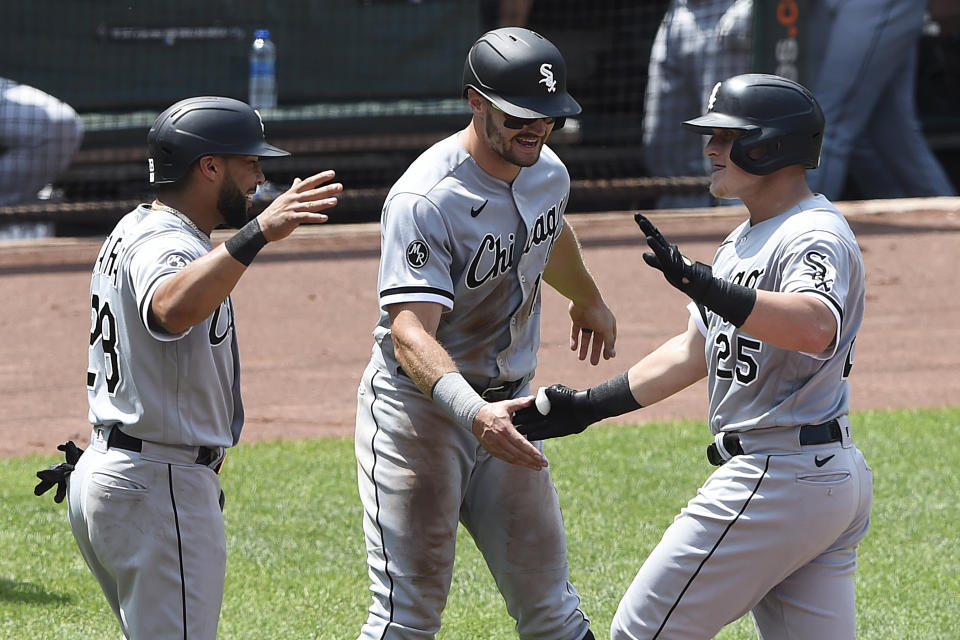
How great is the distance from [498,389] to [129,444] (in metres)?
1.06

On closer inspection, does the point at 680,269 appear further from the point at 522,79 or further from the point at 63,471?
the point at 63,471

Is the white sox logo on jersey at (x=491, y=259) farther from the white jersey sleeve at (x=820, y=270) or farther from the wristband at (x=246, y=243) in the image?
the white jersey sleeve at (x=820, y=270)

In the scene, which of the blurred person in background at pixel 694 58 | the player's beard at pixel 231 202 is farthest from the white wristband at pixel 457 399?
the blurred person in background at pixel 694 58

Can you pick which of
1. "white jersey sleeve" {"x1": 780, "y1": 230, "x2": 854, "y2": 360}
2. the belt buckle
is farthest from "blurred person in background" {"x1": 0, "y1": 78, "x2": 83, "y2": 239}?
"white jersey sleeve" {"x1": 780, "y1": 230, "x2": 854, "y2": 360}

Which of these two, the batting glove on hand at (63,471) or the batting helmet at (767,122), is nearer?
the batting helmet at (767,122)

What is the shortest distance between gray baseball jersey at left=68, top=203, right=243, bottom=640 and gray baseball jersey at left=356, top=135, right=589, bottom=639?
51 centimetres

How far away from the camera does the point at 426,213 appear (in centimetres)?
380

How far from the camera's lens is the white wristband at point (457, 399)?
3549mm

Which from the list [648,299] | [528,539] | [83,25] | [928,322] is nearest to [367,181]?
[83,25]

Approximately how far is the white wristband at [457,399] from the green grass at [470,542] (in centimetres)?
160

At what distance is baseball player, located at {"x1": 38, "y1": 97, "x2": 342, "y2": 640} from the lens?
3.46 m

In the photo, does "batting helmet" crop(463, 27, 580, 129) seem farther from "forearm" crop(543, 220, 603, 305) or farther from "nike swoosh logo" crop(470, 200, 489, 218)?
"forearm" crop(543, 220, 603, 305)

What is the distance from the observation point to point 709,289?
332cm

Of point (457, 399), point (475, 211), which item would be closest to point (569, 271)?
point (475, 211)
